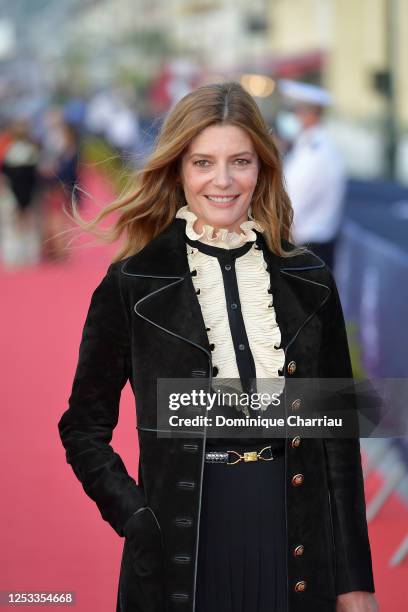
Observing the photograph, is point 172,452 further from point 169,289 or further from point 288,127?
point 288,127

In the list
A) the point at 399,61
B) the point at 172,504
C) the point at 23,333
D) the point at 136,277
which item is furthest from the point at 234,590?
the point at 399,61

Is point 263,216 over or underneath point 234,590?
over

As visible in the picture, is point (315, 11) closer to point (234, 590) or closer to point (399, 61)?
point (399, 61)

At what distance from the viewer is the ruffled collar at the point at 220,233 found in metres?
3.10

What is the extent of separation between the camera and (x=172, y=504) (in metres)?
2.88

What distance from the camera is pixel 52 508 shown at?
650 centimetres

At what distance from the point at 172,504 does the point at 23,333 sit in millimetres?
8880

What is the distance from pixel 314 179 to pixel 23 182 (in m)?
8.66

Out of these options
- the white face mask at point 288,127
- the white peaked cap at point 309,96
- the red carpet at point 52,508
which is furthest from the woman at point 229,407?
the white face mask at point 288,127

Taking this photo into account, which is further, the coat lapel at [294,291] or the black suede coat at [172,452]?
the coat lapel at [294,291]

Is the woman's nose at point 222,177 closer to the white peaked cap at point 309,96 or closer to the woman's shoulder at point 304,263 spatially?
the woman's shoulder at point 304,263

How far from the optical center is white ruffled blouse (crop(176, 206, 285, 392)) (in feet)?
9.82

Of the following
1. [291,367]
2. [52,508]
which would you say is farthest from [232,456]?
[52,508]

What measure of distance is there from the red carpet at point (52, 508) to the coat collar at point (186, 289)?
18.7 inches
